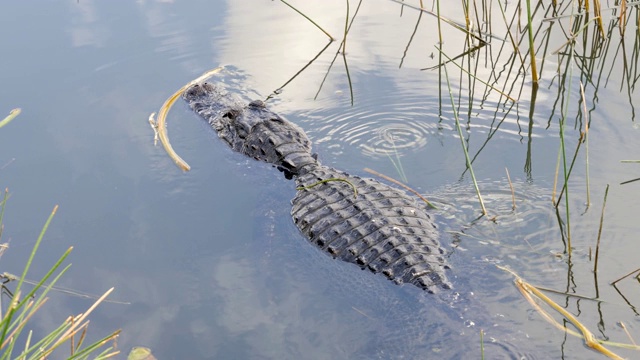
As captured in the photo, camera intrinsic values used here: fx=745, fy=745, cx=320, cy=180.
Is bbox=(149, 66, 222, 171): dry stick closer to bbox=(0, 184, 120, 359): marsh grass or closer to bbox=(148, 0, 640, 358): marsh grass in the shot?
bbox=(148, 0, 640, 358): marsh grass

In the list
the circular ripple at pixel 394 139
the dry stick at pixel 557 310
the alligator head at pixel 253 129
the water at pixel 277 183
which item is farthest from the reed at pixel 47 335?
the circular ripple at pixel 394 139

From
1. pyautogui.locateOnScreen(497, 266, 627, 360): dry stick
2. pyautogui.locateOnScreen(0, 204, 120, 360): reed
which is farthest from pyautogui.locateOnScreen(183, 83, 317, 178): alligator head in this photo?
pyautogui.locateOnScreen(0, 204, 120, 360): reed

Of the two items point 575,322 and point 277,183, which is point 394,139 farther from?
point 575,322

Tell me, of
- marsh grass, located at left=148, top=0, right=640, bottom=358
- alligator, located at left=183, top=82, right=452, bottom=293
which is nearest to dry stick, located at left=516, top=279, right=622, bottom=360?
alligator, located at left=183, top=82, right=452, bottom=293

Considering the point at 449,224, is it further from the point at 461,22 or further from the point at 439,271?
the point at 461,22

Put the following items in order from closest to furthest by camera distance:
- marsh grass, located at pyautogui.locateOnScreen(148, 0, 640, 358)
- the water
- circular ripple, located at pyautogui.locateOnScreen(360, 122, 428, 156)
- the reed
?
1. the reed
2. the water
3. marsh grass, located at pyautogui.locateOnScreen(148, 0, 640, 358)
4. circular ripple, located at pyautogui.locateOnScreen(360, 122, 428, 156)

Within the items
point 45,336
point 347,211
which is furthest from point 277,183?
point 45,336

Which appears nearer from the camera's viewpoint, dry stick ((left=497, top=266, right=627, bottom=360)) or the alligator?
dry stick ((left=497, top=266, right=627, bottom=360))

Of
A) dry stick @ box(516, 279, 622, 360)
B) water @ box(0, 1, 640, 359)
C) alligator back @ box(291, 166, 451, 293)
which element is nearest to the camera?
dry stick @ box(516, 279, 622, 360)

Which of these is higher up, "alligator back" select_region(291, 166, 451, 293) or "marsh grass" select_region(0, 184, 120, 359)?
"marsh grass" select_region(0, 184, 120, 359)
